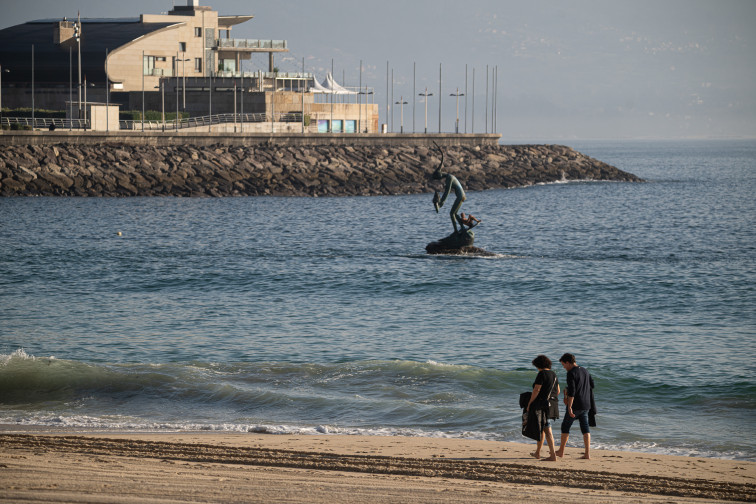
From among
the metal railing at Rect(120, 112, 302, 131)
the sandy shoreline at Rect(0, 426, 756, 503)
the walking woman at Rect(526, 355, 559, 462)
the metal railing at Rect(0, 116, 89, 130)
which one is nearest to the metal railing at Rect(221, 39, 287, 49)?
the metal railing at Rect(120, 112, 302, 131)

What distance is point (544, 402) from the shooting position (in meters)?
14.8

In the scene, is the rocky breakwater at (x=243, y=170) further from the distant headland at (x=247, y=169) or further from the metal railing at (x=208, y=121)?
the metal railing at (x=208, y=121)

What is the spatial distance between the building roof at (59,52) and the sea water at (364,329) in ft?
172

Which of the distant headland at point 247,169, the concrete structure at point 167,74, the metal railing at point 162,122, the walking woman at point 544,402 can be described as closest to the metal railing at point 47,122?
the metal railing at point 162,122

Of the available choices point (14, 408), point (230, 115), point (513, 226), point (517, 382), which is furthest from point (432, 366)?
point (230, 115)

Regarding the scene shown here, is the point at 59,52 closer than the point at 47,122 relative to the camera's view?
No

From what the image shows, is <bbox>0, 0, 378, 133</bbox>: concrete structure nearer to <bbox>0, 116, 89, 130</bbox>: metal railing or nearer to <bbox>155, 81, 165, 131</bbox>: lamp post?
<bbox>155, 81, 165, 131</bbox>: lamp post

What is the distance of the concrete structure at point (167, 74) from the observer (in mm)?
98938

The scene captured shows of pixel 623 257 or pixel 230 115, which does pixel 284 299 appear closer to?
pixel 623 257

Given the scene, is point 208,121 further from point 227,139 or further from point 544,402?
point 544,402

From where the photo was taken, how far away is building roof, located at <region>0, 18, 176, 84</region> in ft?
343

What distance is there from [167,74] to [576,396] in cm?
9654

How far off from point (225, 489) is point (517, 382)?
10.6m

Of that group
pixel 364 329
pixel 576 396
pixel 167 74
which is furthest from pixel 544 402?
pixel 167 74
